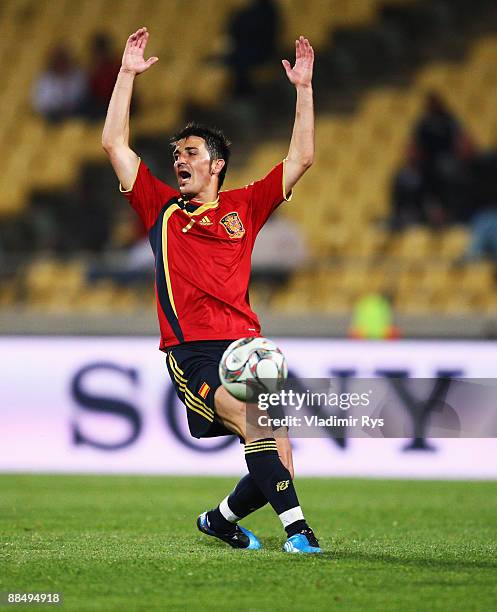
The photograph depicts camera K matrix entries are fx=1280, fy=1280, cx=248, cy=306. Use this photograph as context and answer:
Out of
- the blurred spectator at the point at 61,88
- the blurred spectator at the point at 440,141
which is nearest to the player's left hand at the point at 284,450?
the blurred spectator at the point at 440,141

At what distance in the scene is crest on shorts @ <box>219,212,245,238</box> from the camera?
20.1ft

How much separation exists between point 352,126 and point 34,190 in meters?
4.14

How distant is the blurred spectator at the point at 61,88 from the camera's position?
54.4 ft

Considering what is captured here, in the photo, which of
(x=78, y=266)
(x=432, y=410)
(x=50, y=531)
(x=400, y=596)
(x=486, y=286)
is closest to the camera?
(x=400, y=596)

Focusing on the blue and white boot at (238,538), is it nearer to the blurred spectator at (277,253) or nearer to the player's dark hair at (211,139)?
the player's dark hair at (211,139)

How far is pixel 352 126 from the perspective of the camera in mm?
16203

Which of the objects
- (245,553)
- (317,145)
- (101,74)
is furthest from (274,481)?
(101,74)

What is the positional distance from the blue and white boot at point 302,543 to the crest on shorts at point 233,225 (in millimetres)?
1433

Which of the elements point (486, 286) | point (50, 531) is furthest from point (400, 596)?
point (486, 286)

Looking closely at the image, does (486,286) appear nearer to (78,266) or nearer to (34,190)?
(78,266)

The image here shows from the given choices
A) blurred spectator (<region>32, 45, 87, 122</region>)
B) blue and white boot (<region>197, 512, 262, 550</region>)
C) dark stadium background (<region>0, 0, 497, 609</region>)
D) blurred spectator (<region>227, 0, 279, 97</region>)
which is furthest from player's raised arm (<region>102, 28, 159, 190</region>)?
blurred spectator (<region>32, 45, 87, 122</region>)

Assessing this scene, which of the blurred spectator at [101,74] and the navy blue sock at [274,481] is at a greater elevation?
the blurred spectator at [101,74]

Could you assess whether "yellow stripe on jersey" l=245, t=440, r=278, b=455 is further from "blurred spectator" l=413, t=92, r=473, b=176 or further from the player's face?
"blurred spectator" l=413, t=92, r=473, b=176

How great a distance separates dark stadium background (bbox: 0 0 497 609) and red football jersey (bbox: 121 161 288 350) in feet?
4.35
